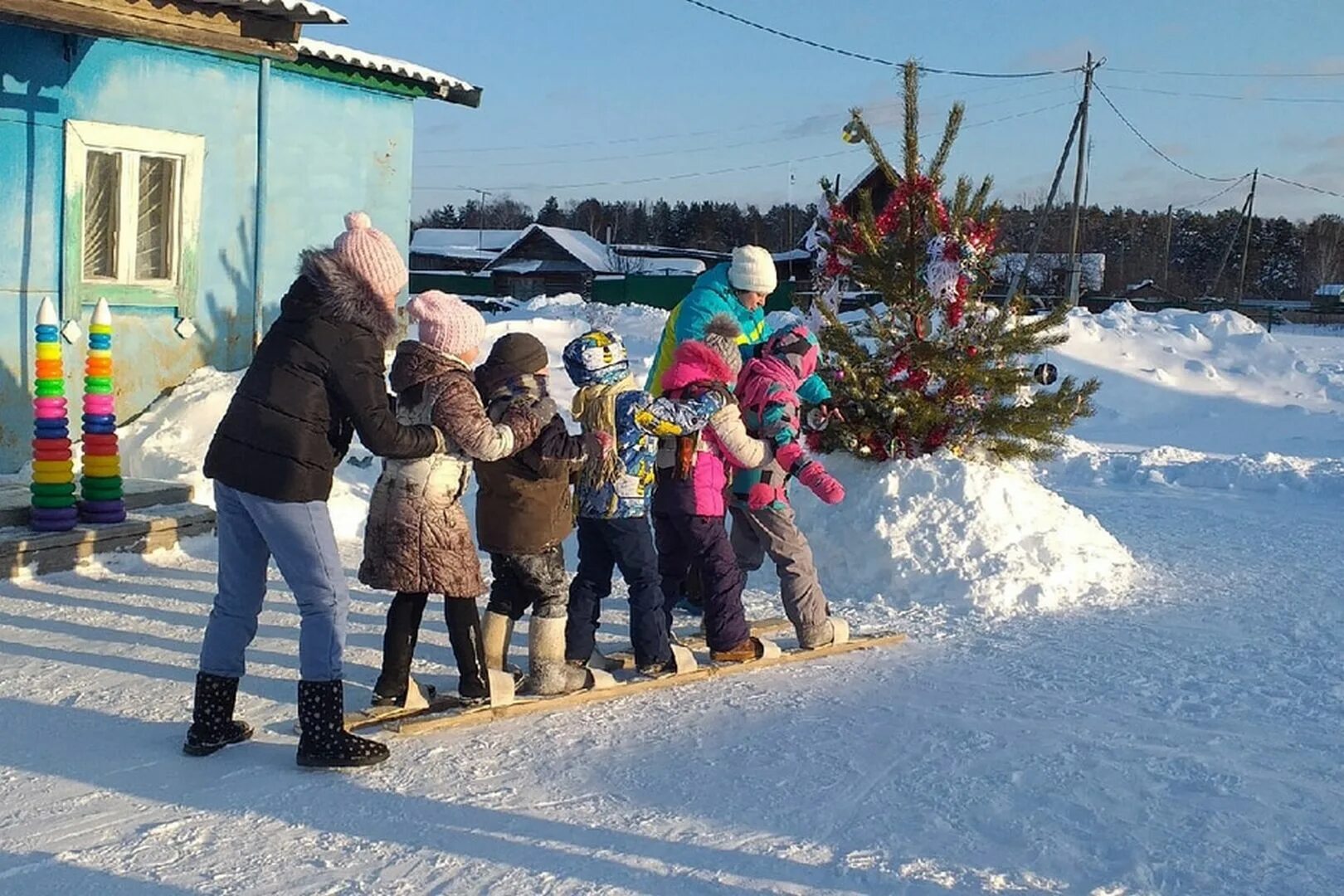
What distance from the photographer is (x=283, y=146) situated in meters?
10.2

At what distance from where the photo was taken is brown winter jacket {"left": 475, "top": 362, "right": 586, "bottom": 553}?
4.48 metres

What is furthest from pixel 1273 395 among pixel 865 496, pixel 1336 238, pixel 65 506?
pixel 1336 238

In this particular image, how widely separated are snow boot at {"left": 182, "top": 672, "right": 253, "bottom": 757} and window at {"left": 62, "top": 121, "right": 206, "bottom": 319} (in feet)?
18.2

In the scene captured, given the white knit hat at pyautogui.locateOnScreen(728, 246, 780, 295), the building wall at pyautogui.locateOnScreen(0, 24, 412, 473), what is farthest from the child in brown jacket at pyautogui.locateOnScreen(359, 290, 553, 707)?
the building wall at pyautogui.locateOnScreen(0, 24, 412, 473)

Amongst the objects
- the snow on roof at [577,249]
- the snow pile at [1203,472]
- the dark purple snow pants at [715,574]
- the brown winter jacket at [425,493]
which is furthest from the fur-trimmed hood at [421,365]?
the snow on roof at [577,249]

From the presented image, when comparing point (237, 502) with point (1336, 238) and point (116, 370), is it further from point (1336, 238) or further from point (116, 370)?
point (1336, 238)

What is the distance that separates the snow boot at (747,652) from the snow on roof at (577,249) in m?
41.5

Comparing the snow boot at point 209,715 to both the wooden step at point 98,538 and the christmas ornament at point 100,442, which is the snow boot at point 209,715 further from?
the christmas ornament at point 100,442

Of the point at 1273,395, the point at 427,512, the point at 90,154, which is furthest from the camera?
the point at 1273,395

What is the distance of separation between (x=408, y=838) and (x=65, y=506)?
424 cm

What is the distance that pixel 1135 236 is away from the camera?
80.6 metres

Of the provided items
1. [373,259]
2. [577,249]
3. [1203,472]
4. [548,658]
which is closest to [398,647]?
[548,658]

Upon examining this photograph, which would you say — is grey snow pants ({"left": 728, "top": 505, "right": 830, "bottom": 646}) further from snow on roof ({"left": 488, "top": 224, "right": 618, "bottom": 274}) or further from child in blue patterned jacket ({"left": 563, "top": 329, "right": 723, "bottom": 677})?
snow on roof ({"left": 488, "top": 224, "right": 618, "bottom": 274})

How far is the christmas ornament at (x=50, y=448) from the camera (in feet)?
21.9
